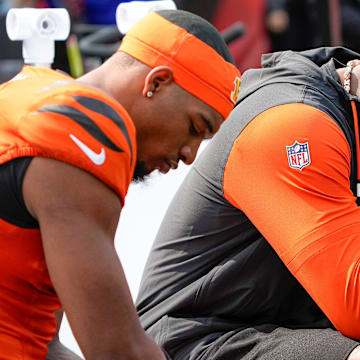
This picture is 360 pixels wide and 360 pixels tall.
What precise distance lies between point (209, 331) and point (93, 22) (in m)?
4.84

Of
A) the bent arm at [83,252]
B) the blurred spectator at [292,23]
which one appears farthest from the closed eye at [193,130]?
the blurred spectator at [292,23]

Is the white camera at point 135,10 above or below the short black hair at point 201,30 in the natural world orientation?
below

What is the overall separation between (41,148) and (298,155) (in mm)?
814

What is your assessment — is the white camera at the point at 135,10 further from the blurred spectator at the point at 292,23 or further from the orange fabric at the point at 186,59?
the blurred spectator at the point at 292,23

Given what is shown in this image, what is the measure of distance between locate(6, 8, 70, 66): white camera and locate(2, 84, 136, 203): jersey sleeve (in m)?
1.35

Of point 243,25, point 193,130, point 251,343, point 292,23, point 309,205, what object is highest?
point 193,130

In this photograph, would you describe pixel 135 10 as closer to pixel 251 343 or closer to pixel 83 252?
pixel 251 343

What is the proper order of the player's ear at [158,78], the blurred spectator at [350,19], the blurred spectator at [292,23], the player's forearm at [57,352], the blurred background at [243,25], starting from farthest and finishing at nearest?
the blurred spectator at [292,23] → the blurred spectator at [350,19] → the blurred background at [243,25] → the player's forearm at [57,352] → the player's ear at [158,78]

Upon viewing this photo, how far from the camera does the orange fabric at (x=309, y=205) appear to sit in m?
2.15

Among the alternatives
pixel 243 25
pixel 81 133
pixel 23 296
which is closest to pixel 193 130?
pixel 81 133

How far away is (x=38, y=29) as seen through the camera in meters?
2.98

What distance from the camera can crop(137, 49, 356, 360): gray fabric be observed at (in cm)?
231

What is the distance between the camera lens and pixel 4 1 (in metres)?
7.24

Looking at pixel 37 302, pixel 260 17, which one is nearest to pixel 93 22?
pixel 260 17
